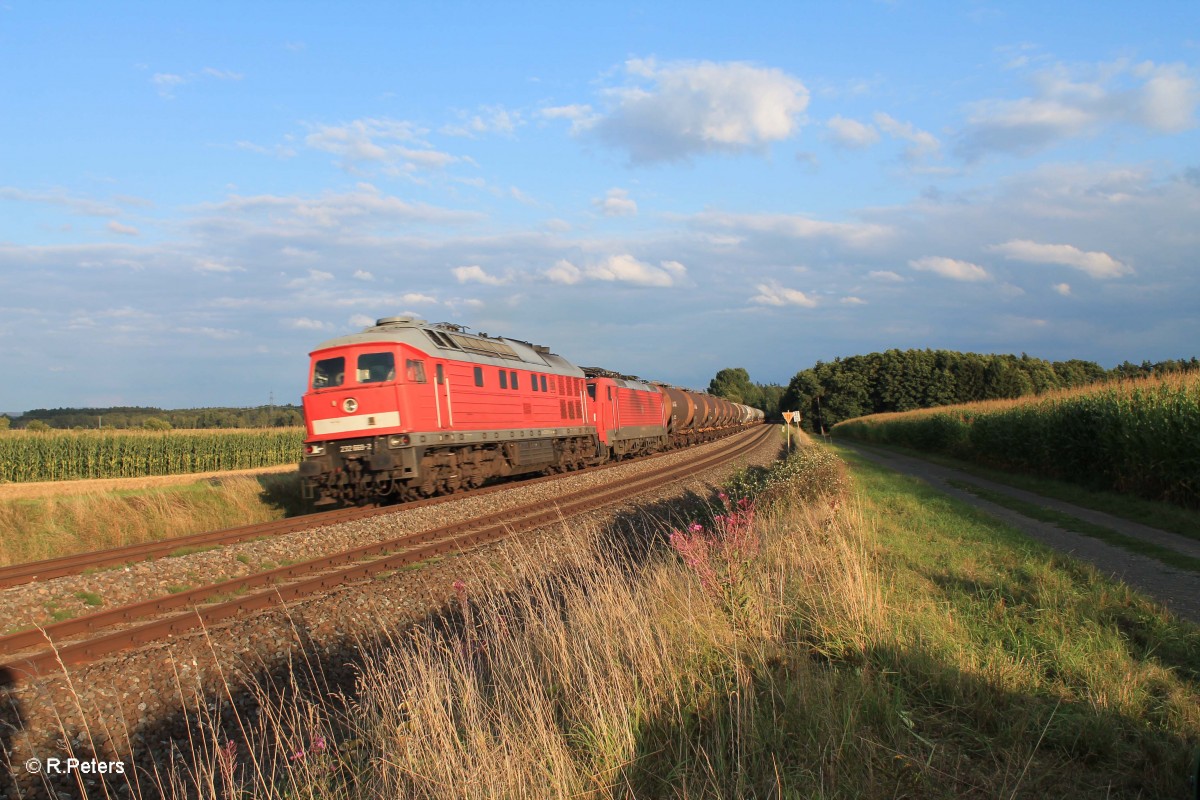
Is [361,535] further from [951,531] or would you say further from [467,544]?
[951,531]

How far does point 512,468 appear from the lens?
20.8 metres

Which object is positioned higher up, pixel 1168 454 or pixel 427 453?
pixel 427 453

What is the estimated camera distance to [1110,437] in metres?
18.1

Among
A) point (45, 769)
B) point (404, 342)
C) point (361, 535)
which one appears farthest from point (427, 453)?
point (45, 769)

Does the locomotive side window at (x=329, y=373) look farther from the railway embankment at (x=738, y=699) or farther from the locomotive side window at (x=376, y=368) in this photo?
the railway embankment at (x=738, y=699)

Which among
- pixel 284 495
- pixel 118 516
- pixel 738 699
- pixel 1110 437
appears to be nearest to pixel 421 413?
pixel 284 495

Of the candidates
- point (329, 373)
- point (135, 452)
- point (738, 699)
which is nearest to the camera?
point (738, 699)

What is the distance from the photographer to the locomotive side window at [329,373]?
53.4ft

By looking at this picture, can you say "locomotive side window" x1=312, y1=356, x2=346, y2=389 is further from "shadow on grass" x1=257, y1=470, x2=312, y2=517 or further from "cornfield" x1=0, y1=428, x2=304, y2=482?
"cornfield" x1=0, y1=428, x2=304, y2=482

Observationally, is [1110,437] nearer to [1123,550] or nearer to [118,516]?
[1123,550]

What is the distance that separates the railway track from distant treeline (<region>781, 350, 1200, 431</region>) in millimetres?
80927

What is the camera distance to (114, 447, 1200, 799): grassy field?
3.64 metres

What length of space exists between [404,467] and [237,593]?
264 inches

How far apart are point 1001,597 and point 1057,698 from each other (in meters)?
2.58
